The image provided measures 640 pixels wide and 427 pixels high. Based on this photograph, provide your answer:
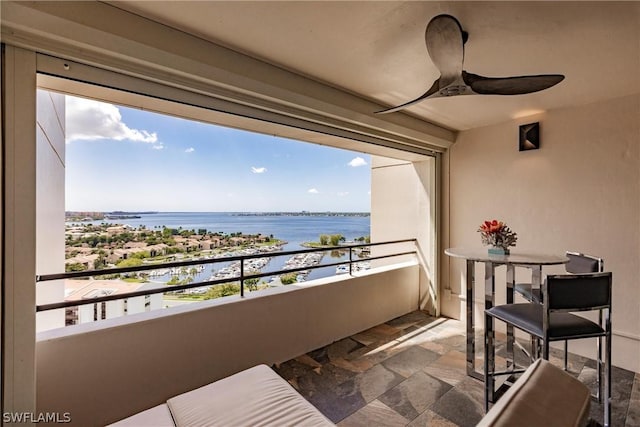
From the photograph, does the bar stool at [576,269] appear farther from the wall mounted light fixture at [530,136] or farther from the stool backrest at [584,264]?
the wall mounted light fixture at [530,136]

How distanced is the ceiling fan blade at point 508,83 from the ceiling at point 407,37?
29cm

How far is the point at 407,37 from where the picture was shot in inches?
66.0

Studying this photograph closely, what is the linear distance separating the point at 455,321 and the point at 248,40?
3.57 m

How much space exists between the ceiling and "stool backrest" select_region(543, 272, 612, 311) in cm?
136

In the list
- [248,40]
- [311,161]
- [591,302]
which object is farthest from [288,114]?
Answer: [311,161]

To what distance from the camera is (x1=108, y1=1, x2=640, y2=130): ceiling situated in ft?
4.73

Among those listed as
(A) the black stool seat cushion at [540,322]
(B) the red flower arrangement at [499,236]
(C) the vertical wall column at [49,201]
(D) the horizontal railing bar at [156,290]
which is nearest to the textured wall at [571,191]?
(B) the red flower arrangement at [499,236]

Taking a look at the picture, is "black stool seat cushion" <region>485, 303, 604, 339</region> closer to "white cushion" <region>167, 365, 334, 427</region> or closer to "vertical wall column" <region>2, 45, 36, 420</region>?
"white cushion" <region>167, 365, 334, 427</region>

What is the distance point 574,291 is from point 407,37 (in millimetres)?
1722

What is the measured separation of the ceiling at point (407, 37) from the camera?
1.44 meters

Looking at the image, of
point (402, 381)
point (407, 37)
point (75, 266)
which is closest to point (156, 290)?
point (75, 266)

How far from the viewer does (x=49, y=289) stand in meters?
2.06

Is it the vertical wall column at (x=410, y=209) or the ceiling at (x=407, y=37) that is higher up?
the ceiling at (x=407, y=37)

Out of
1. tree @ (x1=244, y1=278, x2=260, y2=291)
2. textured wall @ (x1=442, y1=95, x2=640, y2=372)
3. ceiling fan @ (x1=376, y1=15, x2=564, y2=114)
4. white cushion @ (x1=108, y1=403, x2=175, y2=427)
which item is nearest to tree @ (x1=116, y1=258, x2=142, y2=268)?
tree @ (x1=244, y1=278, x2=260, y2=291)
